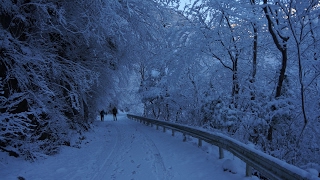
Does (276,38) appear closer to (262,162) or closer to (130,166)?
(262,162)

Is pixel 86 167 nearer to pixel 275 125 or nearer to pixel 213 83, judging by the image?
pixel 275 125

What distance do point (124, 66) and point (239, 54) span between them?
7.02 metres

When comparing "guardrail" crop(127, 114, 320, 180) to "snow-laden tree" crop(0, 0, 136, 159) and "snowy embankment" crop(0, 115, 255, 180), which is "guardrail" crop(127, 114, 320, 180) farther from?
"snow-laden tree" crop(0, 0, 136, 159)

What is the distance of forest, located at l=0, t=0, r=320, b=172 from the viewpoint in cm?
665

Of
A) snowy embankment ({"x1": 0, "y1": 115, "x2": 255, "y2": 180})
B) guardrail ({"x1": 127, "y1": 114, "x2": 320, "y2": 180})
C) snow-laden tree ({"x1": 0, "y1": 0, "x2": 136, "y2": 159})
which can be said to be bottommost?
snowy embankment ({"x1": 0, "y1": 115, "x2": 255, "y2": 180})

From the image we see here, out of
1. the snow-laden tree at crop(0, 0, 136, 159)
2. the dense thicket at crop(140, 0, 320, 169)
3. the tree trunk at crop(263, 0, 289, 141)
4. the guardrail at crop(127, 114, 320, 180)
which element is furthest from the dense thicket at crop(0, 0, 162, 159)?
the guardrail at crop(127, 114, 320, 180)

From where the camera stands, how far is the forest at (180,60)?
6.65 m

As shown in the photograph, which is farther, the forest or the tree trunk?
the tree trunk

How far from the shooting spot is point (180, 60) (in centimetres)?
A: 1183

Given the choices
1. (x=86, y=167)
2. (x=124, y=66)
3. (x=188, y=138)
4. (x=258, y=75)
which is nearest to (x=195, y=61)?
(x=258, y=75)

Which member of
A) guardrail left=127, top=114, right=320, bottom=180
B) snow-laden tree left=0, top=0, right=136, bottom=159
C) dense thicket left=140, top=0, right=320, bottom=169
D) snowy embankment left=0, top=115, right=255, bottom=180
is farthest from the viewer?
dense thicket left=140, top=0, right=320, bottom=169

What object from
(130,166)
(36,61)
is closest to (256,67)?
(130,166)

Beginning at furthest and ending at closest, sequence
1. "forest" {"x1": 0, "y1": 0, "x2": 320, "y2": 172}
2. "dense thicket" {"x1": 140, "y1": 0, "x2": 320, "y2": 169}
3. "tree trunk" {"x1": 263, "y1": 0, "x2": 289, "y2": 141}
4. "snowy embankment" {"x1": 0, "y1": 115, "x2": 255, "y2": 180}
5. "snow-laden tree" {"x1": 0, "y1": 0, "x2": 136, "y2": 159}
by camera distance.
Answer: "tree trunk" {"x1": 263, "y1": 0, "x2": 289, "y2": 141} < "dense thicket" {"x1": 140, "y1": 0, "x2": 320, "y2": 169} < "forest" {"x1": 0, "y1": 0, "x2": 320, "y2": 172} < "snow-laden tree" {"x1": 0, "y1": 0, "x2": 136, "y2": 159} < "snowy embankment" {"x1": 0, "y1": 115, "x2": 255, "y2": 180}

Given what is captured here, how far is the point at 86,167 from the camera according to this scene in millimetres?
7430
